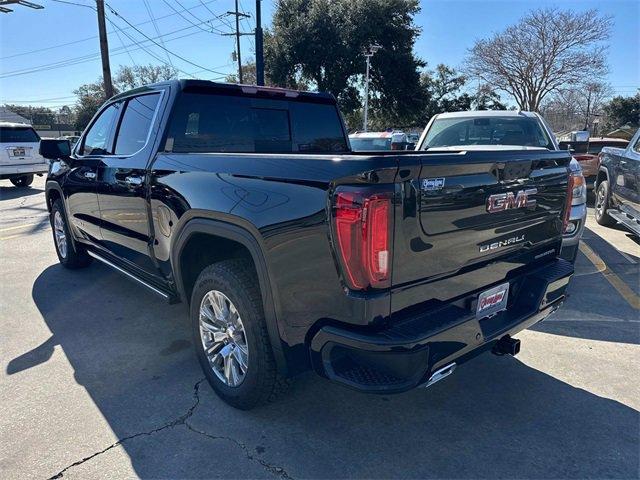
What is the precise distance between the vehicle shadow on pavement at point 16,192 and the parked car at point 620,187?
13530 mm

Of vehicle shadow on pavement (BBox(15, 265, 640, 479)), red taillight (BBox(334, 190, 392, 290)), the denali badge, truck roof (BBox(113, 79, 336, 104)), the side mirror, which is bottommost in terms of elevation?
vehicle shadow on pavement (BBox(15, 265, 640, 479))

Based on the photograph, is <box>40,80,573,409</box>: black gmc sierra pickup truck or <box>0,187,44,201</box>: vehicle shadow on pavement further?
<box>0,187,44,201</box>: vehicle shadow on pavement

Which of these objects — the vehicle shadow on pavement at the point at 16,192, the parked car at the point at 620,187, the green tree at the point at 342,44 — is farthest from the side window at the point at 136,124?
the green tree at the point at 342,44

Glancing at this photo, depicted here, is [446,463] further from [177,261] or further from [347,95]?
[347,95]

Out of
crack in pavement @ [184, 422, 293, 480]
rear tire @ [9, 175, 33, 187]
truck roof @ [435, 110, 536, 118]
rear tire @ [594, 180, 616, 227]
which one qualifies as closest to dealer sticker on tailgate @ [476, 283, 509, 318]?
crack in pavement @ [184, 422, 293, 480]

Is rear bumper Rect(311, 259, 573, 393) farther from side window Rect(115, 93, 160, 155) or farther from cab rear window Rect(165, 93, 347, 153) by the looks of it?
side window Rect(115, 93, 160, 155)

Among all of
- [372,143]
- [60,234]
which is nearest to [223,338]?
[60,234]

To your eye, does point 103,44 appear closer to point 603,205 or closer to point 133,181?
point 133,181

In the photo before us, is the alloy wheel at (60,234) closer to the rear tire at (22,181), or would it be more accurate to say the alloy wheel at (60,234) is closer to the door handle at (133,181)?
the door handle at (133,181)

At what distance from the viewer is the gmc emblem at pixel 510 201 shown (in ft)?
7.81

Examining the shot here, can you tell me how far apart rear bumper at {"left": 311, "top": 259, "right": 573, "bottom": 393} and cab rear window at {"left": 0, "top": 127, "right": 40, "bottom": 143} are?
14.2 metres

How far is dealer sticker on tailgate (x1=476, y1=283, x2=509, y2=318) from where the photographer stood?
97.4 inches

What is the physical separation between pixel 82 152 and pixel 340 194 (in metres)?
3.86

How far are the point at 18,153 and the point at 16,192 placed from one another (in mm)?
1108
